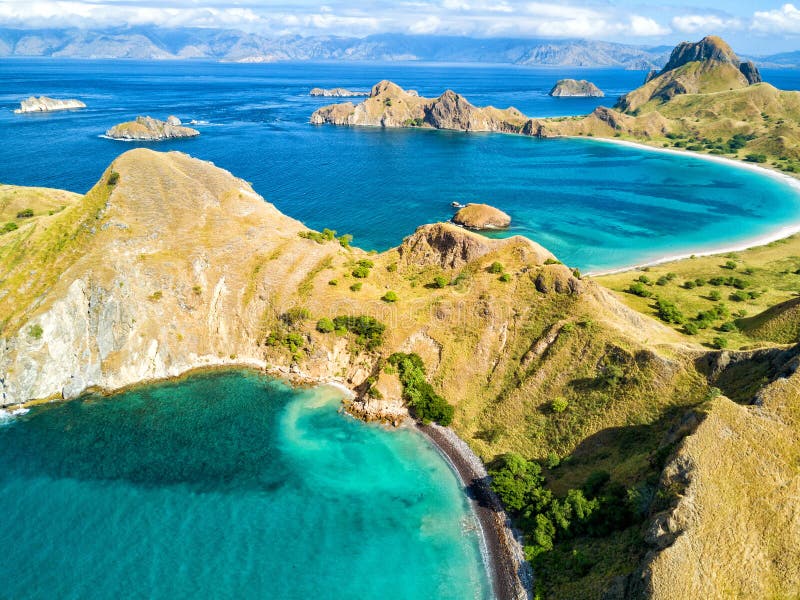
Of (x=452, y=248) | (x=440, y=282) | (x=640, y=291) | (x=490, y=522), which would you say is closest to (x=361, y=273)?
(x=440, y=282)

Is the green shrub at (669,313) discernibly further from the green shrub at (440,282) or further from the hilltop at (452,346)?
the green shrub at (440,282)

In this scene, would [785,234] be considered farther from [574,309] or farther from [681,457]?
[681,457]

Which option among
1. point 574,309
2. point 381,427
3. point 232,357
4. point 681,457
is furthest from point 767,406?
point 232,357

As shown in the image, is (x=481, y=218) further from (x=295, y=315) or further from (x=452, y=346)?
(x=295, y=315)

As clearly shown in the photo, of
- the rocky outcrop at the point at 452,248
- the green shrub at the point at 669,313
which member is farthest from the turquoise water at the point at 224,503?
the green shrub at the point at 669,313

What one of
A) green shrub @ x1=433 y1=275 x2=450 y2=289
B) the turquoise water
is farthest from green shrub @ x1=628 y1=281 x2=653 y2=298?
the turquoise water
